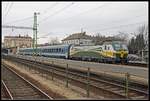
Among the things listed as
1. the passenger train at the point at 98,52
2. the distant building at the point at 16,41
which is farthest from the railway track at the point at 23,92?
the distant building at the point at 16,41

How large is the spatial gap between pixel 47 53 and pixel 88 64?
119ft

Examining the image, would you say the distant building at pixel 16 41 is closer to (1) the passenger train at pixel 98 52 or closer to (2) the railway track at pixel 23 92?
(1) the passenger train at pixel 98 52

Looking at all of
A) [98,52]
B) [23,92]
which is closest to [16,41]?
[98,52]

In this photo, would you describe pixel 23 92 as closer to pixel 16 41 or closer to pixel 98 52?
pixel 98 52

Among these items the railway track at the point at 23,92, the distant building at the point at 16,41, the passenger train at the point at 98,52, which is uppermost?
the distant building at the point at 16,41

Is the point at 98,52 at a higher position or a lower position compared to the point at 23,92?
higher

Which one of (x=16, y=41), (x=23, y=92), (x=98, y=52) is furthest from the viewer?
(x=16, y=41)

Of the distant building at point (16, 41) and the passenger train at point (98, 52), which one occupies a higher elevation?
the distant building at point (16, 41)

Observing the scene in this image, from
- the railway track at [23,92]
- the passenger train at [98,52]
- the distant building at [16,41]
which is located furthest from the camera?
the distant building at [16,41]

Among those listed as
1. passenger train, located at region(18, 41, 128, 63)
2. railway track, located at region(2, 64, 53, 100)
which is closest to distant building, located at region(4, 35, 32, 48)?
passenger train, located at region(18, 41, 128, 63)

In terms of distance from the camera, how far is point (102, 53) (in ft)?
141

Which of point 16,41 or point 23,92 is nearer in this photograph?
point 23,92

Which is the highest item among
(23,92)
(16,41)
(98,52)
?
(16,41)

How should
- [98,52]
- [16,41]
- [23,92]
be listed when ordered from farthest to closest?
[16,41] < [98,52] < [23,92]
